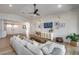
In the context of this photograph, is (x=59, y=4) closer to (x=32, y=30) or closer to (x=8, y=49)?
(x=32, y=30)

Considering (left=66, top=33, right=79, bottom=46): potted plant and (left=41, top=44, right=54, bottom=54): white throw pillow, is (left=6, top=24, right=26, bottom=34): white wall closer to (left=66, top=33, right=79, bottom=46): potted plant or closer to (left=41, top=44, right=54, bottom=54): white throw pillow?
(left=41, top=44, right=54, bottom=54): white throw pillow

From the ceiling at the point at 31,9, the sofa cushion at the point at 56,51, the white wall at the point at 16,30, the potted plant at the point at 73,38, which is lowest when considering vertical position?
the sofa cushion at the point at 56,51

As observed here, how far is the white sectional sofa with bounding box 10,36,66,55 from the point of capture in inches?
77.4

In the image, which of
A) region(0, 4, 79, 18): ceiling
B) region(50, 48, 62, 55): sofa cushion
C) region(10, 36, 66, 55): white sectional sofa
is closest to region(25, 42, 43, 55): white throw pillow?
region(10, 36, 66, 55): white sectional sofa

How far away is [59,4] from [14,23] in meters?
0.90

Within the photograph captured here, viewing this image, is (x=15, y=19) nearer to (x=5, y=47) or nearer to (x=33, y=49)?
(x=5, y=47)

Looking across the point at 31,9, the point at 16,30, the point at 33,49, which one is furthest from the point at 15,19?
the point at 33,49

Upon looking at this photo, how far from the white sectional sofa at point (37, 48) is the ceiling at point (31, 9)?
485mm

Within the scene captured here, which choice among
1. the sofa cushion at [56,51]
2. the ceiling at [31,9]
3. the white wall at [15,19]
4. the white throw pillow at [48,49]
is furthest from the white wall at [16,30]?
the sofa cushion at [56,51]

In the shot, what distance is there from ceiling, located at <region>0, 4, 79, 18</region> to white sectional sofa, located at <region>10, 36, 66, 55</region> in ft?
1.59

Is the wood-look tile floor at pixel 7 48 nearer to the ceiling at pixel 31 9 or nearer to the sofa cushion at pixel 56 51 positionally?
the sofa cushion at pixel 56 51

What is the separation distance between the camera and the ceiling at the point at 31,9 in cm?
194

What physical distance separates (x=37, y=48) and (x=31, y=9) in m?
0.71
